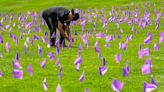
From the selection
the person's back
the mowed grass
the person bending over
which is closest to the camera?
the mowed grass

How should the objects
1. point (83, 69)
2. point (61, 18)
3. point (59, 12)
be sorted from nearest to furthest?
point (83, 69) → point (61, 18) → point (59, 12)

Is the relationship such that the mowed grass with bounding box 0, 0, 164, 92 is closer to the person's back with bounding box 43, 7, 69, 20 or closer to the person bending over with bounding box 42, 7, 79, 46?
the person bending over with bounding box 42, 7, 79, 46

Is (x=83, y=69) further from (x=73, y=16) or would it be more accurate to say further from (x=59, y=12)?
(x=59, y=12)

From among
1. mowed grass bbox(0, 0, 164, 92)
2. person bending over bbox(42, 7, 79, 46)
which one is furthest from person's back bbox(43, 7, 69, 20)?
mowed grass bbox(0, 0, 164, 92)

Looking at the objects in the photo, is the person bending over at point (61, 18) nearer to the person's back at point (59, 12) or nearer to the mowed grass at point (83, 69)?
the person's back at point (59, 12)

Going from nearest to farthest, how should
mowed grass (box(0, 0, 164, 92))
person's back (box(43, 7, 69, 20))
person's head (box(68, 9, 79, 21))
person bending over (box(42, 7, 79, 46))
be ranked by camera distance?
mowed grass (box(0, 0, 164, 92)), person's head (box(68, 9, 79, 21)), person bending over (box(42, 7, 79, 46)), person's back (box(43, 7, 69, 20))

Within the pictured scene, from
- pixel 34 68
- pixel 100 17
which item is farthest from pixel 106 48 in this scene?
pixel 100 17

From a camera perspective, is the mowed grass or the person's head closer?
the mowed grass

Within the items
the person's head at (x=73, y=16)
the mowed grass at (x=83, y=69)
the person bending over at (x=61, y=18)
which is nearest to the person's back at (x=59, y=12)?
the person bending over at (x=61, y=18)

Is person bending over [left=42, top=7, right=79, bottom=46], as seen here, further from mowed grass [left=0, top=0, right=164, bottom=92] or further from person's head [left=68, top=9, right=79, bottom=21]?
mowed grass [left=0, top=0, right=164, bottom=92]

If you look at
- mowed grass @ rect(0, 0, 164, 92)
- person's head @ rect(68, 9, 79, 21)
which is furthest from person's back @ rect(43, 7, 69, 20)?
mowed grass @ rect(0, 0, 164, 92)

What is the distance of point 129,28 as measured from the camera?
26.5 m

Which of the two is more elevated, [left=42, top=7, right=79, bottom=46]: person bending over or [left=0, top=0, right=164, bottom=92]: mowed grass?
[left=42, top=7, right=79, bottom=46]: person bending over

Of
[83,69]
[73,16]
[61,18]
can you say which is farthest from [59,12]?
[83,69]
